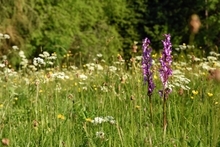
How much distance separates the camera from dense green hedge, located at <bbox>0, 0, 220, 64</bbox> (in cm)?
2431

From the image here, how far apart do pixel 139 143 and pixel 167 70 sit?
0.45 m

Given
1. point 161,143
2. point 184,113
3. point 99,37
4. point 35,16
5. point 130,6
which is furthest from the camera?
point 130,6

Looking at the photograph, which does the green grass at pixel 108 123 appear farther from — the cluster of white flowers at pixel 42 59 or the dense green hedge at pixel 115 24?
the dense green hedge at pixel 115 24

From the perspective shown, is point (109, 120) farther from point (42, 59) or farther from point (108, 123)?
point (42, 59)

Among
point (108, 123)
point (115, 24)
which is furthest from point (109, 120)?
point (115, 24)

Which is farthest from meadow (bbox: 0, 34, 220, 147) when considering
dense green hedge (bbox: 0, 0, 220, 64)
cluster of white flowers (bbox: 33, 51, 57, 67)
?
dense green hedge (bbox: 0, 0, 220, 64)

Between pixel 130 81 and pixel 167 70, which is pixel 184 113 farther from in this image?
pixel 130 81

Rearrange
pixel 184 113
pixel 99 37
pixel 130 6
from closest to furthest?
1. pixel 184 113
2. pixel 99 37
3. pixel 130 6

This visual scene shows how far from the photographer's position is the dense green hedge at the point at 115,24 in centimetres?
2431

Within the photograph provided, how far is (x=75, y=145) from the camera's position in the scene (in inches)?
111

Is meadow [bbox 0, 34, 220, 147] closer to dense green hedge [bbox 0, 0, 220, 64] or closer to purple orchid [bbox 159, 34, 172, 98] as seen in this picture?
purple orchid [bbox 159, 34, 172, 98]

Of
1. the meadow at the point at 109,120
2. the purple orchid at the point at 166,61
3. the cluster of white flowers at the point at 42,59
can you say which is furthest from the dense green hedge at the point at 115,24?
the purple orchid at the point at 166,61

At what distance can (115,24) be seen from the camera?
2853 centimetres

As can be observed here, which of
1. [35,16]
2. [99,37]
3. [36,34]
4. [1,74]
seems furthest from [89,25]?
[1,74]
